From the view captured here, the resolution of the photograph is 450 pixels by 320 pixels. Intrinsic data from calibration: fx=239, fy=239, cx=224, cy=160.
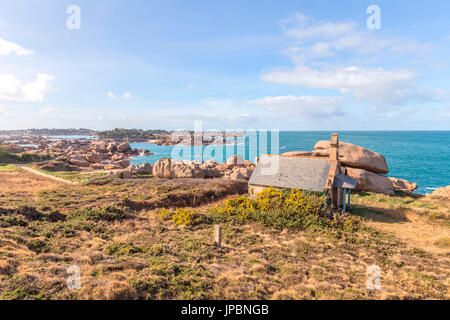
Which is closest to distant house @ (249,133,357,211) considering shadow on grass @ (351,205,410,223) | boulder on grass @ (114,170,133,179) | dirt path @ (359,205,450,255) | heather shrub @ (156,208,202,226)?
shadow on grass @ (351,205,410,223)

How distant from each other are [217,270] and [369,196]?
77.4 ft

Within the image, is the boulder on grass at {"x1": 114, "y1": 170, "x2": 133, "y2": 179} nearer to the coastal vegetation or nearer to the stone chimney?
the stone chimney

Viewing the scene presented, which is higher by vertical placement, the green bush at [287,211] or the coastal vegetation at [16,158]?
the coastal vegetation at [16,158]

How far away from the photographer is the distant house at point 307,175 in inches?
782

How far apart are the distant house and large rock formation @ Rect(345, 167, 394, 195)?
822 centimetres

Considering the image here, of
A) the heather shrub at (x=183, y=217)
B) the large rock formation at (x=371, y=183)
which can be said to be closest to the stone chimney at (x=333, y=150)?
the large rock formation at (x=371, y=183)

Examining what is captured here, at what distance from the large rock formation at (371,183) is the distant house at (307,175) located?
8.22m

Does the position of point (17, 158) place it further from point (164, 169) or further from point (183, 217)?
point (183, 217)

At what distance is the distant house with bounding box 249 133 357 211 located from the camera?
65.2 feet

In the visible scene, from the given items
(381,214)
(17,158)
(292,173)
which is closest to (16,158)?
(17,158)

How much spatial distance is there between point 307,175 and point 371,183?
1334cm

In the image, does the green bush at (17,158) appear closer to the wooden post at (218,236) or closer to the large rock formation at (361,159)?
the wooden post at (218,236)

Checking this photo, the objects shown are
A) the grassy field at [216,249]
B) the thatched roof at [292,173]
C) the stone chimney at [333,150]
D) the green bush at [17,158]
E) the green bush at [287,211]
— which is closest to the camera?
the grassy field at [216,249]

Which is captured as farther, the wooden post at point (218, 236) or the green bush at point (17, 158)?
the green bush at point (17, 158)
